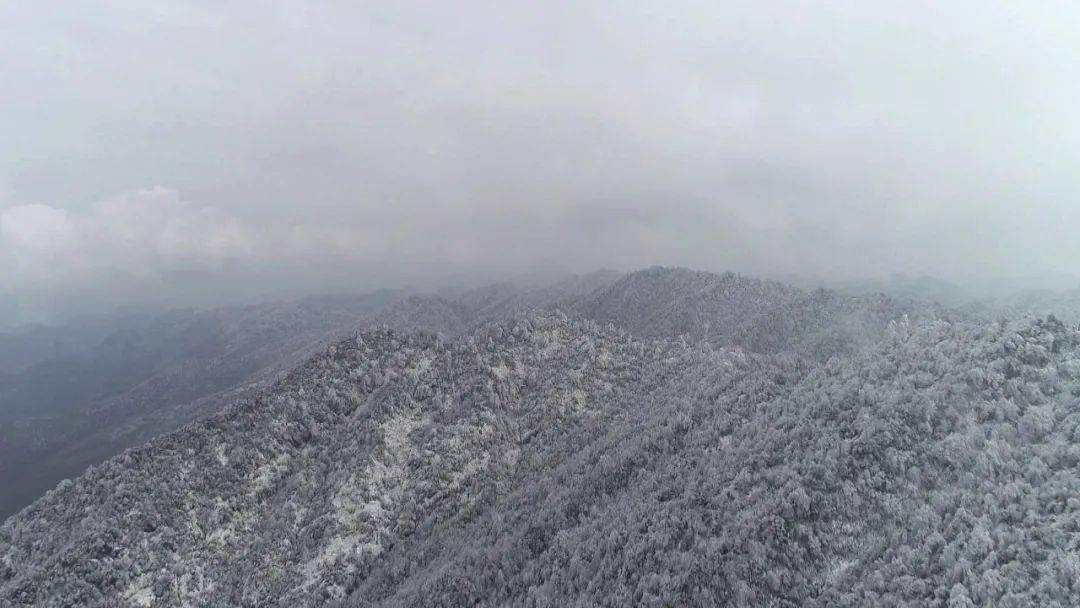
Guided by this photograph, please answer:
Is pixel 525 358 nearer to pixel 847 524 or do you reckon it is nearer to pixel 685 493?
pixel 685 493

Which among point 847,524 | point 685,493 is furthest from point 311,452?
point 847,524

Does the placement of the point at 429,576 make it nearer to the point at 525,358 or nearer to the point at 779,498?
the point at 779,498

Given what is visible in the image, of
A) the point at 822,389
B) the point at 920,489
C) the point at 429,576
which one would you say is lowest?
the point at 429,576

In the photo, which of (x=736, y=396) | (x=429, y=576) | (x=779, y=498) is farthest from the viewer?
(x=736, y=396)

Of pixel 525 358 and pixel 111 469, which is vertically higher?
pixel 525 358

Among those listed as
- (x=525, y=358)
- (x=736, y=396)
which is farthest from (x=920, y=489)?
(x=525, y=358)

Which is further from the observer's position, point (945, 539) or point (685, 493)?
point (685, 493)

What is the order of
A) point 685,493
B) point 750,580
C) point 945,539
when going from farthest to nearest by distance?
point 685,493 → point 750,580 → point 945,539
